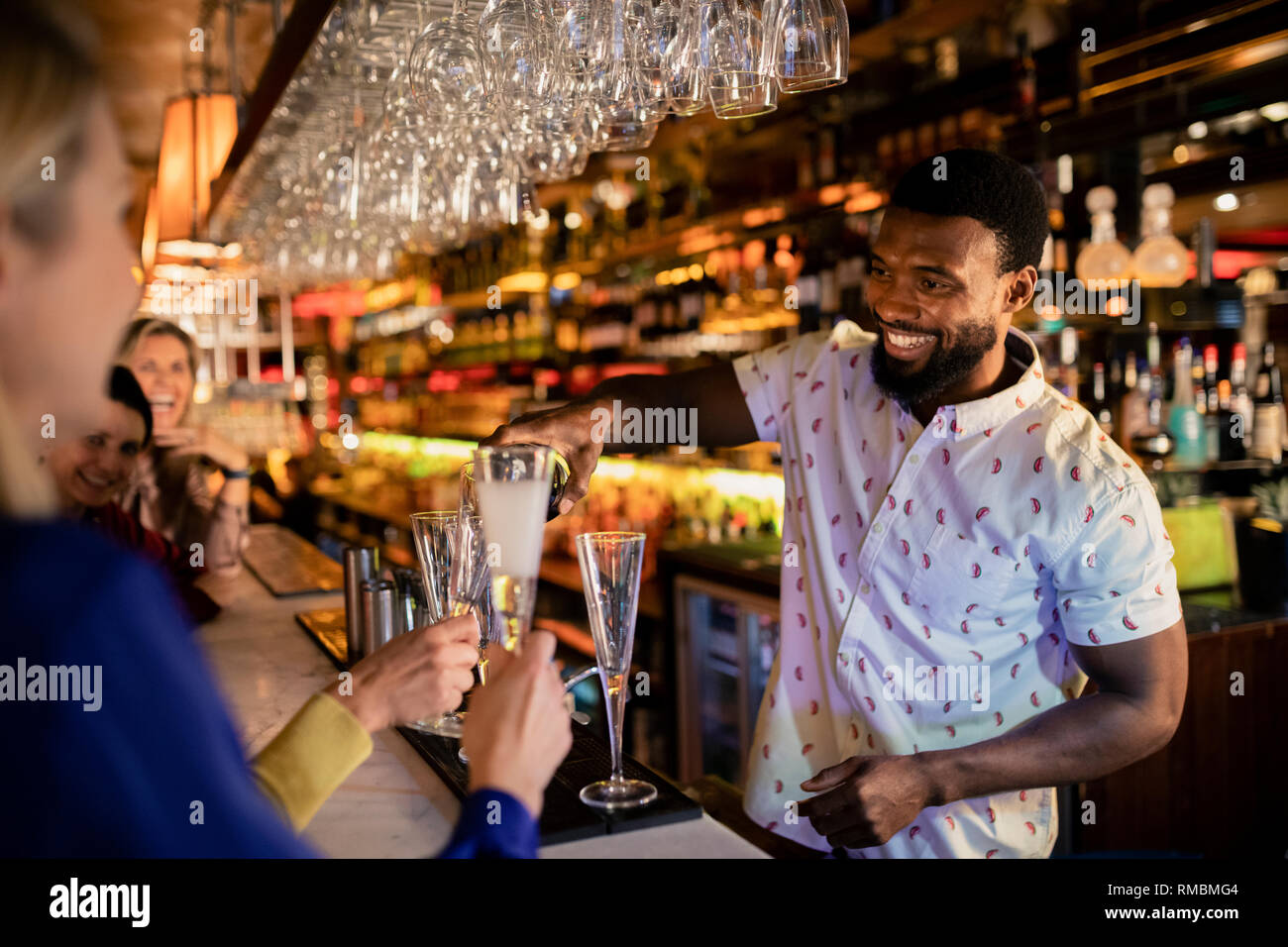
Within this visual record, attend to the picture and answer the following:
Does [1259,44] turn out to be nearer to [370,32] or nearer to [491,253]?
[370,32]

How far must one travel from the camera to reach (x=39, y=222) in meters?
0.70

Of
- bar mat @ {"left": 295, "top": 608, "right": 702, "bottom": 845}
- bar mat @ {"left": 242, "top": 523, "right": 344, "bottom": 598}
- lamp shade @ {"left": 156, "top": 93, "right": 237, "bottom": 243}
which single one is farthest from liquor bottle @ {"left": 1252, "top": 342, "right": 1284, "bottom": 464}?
lamp shade @ {"left": 156, "top": 93, "right": 237, "bottom": 243}

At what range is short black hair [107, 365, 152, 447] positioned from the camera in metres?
2.43

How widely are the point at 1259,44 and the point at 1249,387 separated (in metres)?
1.62

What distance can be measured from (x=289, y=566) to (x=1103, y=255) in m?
2.77

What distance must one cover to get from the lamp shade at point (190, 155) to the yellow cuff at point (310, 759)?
2.55 metres

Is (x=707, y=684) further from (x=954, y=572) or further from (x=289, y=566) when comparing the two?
(x=954, y=572)

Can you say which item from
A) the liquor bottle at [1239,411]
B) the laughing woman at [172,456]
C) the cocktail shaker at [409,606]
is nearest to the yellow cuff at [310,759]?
the cocktail shaker at [409,606]

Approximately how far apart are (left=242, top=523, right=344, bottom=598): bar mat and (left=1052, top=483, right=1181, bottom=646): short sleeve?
1958 millimetres

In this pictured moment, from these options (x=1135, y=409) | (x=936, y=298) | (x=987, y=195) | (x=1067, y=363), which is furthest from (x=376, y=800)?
(x=1067, y=363)

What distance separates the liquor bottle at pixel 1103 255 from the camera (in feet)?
10.3

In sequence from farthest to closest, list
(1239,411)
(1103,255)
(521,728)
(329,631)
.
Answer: (1239,411)
(1103,255)
(329,631)
(521,728)

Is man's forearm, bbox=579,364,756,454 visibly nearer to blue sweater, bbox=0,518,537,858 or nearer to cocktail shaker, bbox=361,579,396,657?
cocktail shaker, bbox=361,579,396,657

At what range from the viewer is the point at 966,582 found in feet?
5.45
